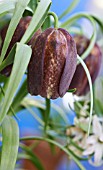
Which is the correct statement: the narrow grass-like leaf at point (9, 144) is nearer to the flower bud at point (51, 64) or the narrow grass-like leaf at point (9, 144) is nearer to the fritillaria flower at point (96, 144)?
the flower bud at point (51, 64)

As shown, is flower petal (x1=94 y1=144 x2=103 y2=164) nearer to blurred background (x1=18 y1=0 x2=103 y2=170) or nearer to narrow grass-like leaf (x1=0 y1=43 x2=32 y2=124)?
narrow grass-like leaf (x1=0 y1=43 x2=32 y2=124)

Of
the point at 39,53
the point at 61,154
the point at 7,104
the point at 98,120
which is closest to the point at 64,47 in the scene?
the point at 39,53

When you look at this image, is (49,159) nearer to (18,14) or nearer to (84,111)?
(84,111)

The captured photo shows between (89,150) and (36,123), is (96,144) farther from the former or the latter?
(36,123)

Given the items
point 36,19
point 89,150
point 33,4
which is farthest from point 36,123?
point 36,19

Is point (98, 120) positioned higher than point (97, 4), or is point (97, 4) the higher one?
point (97, 4)

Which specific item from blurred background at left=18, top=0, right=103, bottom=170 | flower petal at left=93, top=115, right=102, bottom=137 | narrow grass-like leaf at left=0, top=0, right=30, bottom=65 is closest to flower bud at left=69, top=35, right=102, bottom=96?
flower petal at left=93, top=115, right=102, bottom=137
